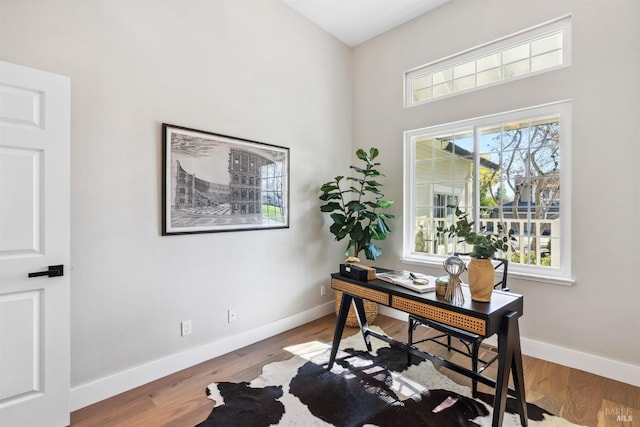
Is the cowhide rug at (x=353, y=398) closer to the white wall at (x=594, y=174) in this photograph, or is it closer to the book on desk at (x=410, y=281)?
the book on desk at (x=410, y=281)

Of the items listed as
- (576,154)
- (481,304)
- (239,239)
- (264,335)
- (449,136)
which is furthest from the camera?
(449,136)

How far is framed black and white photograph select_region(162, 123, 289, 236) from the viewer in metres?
2.39

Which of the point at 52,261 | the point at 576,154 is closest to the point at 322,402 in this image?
the point at 52,261

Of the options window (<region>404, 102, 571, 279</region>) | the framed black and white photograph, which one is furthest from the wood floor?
the framed black and white photograph

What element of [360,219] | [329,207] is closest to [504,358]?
[360,219]

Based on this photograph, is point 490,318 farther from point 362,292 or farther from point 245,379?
point 245,379

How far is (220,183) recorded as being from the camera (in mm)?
2666

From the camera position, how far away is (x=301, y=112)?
11.2 ft

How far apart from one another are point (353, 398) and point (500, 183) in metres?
2.34

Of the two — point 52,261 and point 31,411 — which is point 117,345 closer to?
point 31,411

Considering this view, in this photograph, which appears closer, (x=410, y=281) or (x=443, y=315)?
(x=443, y=315)

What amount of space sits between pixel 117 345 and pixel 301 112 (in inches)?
107

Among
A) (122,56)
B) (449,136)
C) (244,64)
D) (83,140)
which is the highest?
(244,64)

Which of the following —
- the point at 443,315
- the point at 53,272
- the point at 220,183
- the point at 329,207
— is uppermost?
the point at 220,183
